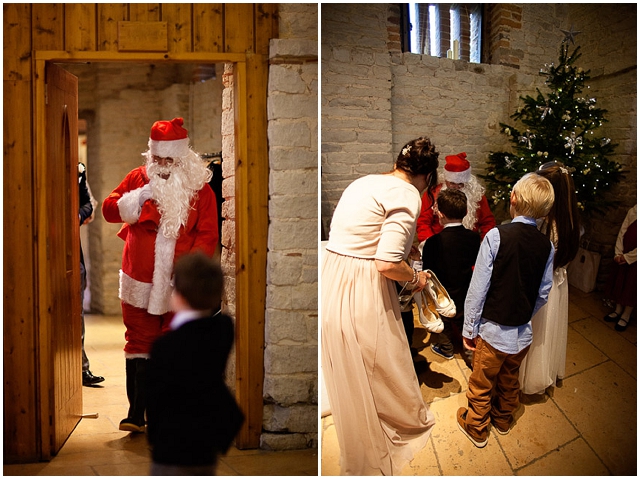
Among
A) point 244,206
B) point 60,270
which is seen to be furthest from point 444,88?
point 60,270

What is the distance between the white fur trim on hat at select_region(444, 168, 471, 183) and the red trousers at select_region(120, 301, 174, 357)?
1700 mm

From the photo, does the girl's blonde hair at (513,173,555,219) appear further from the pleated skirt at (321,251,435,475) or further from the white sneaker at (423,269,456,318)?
the pleated skirt at (321,251,435,475)

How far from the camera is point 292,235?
2975 mm

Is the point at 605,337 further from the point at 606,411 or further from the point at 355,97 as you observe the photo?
the point at 355,97

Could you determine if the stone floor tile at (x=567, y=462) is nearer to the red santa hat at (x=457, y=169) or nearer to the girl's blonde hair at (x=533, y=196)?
the girl's blonde hair at (x=533, y=196)

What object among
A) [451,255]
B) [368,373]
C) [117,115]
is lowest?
[368,373]

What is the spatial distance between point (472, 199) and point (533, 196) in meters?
0.26

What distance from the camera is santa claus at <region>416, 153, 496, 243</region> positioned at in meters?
2.54

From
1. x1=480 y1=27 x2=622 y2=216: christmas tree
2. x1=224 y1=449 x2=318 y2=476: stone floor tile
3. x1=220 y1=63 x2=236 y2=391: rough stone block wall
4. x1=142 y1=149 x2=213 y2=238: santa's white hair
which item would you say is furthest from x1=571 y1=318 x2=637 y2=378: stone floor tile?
x1=142 y1=149 x2=213 y2=238: santa's white hair

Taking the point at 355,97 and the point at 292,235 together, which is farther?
the point at 292,235

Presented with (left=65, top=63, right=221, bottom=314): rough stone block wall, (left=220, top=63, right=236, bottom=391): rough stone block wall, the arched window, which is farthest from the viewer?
(left=65, top=63, right=221, bottom=314): rough stone block wall

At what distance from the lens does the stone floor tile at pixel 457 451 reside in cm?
253

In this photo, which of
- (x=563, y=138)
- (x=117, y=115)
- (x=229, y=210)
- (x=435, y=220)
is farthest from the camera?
(x=117, y=115)

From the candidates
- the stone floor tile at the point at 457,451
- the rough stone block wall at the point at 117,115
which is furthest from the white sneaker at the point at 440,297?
the rough stone block wall at the point at 117,115
